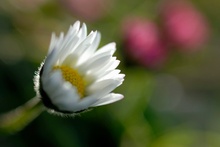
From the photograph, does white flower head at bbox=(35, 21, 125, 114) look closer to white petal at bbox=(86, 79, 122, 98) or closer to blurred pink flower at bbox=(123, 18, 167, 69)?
white petal at bbox=(86, 79, 122, 98)

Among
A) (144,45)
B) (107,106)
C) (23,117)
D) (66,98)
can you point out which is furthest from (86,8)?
(66,98)

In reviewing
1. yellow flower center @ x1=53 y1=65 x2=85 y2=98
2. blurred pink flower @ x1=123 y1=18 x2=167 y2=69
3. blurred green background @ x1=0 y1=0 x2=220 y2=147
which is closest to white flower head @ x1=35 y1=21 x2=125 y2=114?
yellow flower center @ x1=53 y1=65 x2=85 y2=98

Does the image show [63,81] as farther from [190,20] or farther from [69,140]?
[190,20]

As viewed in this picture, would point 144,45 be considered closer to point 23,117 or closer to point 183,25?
point 183,25

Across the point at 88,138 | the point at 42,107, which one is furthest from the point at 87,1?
the point at 42,107

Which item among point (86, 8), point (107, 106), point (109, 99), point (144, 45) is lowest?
point (109, 99)
